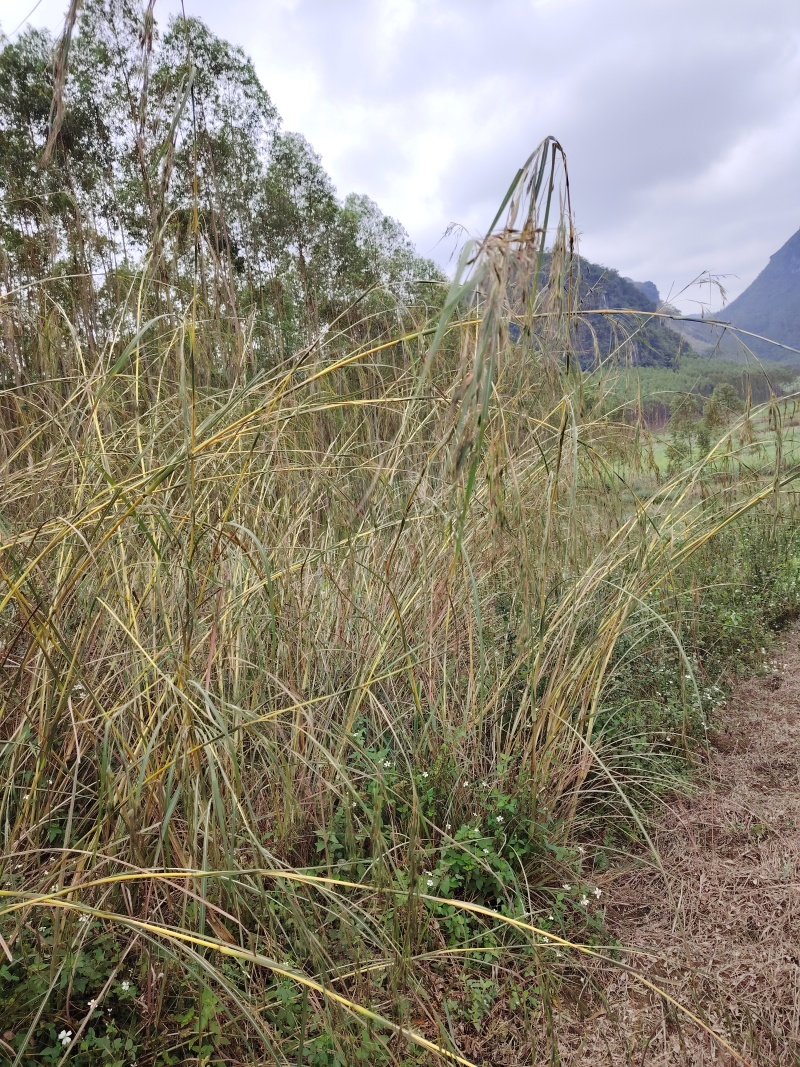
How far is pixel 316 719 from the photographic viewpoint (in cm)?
146

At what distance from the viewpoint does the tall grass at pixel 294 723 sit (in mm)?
852

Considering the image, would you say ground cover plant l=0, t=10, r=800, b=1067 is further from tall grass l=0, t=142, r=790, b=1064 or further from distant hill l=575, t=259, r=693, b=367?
distant hill l=575, t=259, r=693, b=367

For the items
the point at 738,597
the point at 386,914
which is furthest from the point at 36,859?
the point at 738,597

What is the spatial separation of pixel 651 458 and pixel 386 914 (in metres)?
1.65

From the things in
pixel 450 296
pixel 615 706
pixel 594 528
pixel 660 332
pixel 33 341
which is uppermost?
pixel 33 341

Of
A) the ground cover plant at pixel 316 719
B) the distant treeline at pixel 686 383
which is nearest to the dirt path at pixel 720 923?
the ground cover plant at pixel 316 719

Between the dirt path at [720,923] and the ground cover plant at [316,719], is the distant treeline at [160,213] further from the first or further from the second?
the dirt path at [720,923]

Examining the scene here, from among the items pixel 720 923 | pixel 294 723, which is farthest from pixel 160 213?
pixel 720 923

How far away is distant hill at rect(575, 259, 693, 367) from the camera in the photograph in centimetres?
146

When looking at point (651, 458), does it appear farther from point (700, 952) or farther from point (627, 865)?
point (700, 952)

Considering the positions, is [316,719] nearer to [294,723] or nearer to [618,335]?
[294,723]

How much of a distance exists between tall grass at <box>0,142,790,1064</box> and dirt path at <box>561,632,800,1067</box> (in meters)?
0.13

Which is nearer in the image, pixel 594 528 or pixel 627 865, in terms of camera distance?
pixel 627 865

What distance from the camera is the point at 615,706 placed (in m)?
1.87
